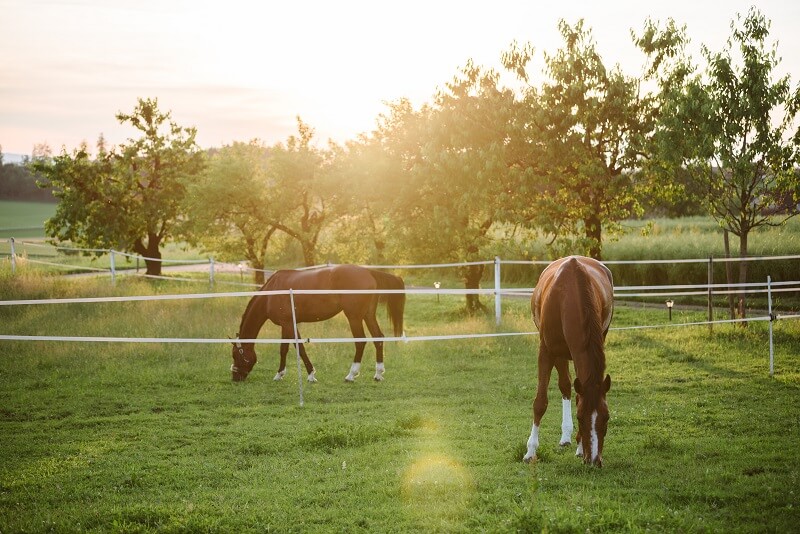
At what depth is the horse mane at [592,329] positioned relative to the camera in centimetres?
558

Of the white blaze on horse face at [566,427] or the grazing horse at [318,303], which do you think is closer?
the white blaze on horse face at [566,427]

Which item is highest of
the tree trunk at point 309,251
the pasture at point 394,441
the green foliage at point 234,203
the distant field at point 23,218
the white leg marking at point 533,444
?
the distant field at point 23,218

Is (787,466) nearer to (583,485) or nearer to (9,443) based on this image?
(583,485)

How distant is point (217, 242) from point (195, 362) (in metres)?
12.6

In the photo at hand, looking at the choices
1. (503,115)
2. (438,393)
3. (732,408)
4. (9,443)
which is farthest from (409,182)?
(9,443)

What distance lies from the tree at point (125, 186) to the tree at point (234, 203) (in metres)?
1.58

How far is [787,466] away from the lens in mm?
5887

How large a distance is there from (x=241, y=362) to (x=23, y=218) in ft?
274

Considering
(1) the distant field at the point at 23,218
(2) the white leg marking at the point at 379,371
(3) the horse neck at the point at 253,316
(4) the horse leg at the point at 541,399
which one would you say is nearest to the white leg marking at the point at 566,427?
(4) the horse leg at the point at 541,399

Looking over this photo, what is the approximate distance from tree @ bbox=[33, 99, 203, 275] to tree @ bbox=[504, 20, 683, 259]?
13.9m

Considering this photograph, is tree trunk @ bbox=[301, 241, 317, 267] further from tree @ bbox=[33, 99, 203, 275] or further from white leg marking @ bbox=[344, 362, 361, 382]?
white leg marking @ bbox=[344, 362, 361, 382]

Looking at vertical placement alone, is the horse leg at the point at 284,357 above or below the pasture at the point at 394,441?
above

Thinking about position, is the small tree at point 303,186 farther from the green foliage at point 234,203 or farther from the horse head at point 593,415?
the horse head at point 593,415

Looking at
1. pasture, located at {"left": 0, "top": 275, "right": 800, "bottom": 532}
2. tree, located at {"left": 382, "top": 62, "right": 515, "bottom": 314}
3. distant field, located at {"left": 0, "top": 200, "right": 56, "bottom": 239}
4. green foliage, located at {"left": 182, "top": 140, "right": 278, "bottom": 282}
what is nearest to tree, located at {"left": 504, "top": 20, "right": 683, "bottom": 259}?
tree, located at {"left": 382, "top": 62, "right": 515, "bottom": 314}
